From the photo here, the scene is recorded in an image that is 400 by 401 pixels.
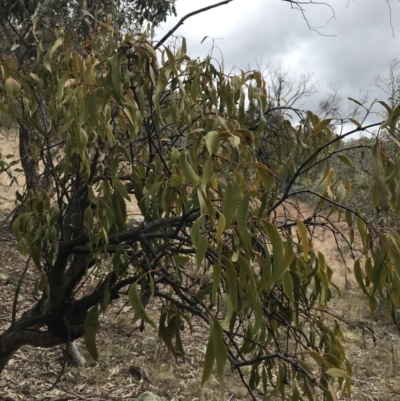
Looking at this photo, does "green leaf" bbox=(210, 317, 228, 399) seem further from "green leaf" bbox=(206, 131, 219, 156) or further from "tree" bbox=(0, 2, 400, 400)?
"green leaf" bbox=(206, 131, 219, 156)

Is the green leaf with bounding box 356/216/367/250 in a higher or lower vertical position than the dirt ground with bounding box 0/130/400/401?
higher

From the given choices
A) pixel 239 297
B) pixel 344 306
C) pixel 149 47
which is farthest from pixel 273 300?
pixel 344 306

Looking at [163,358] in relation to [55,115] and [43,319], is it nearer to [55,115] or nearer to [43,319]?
[43,319]

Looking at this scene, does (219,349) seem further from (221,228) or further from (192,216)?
(192,216)

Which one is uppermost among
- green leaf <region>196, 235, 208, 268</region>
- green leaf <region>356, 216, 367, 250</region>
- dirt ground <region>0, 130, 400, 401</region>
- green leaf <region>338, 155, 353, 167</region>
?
green leaf <region>338, 155, 353, 167</region>

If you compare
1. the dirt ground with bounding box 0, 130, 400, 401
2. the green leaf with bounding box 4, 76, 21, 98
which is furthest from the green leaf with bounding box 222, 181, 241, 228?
the dirt ground with bounding box 0, 130, 400, 401

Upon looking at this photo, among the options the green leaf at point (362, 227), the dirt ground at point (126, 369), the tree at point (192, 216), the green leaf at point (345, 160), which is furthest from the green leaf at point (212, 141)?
the dirt ground at point (126, 369)

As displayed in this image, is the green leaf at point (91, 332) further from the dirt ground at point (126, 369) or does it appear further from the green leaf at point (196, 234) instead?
the dirt ground at point (126, 369)

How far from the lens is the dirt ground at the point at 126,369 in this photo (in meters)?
2.92

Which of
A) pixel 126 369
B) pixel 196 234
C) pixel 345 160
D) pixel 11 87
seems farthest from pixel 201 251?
pixel 126 369

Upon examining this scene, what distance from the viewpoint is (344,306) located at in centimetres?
607

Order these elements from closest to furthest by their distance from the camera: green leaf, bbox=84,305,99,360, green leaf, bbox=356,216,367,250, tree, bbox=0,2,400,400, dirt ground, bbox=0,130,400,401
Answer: tree, bbox=0,2,400,400 → green leaf, bbox=356,216,367,250 → green leaf, bbox=84,305,99,360 → dirt ground, bbox=0,130,400,401

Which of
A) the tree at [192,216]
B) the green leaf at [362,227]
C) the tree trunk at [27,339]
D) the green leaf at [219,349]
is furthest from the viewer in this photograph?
the tree trunk at [27,339]

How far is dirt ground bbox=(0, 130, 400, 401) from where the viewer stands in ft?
9.59
